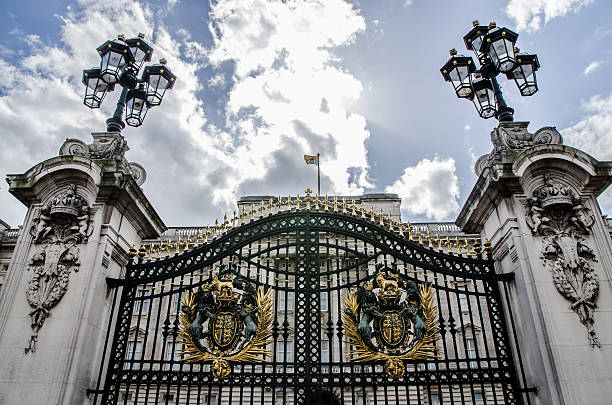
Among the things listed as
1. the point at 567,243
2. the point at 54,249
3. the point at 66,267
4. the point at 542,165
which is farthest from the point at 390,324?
the point at 54,249

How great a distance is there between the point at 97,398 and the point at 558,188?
7.99m

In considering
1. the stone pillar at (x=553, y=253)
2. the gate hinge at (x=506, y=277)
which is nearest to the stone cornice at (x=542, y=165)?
the stone pillar at (x=553, y=253)

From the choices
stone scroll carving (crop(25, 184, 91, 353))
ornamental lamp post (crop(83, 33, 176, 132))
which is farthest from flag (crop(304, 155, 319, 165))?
stone scroll carving (crop(25, 184, 91, 353))

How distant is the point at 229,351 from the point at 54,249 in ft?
10.8

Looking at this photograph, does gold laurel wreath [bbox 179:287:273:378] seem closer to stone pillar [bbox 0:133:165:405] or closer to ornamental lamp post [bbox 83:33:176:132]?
Answer: stone pillar [bbox 0:133:165:405]

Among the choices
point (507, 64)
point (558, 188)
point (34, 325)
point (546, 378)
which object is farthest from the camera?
point (507, 64)

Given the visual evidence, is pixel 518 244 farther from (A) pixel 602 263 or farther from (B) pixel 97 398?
(B) pixel 97 398

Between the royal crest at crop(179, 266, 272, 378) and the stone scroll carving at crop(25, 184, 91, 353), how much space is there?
196 centimetres

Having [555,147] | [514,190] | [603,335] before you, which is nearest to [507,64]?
[555,147]

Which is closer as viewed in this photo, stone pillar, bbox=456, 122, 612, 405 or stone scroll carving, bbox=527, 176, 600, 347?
stone pillar, bbox=456, 122, 612, 405

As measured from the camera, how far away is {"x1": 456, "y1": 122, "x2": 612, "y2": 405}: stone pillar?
600 centimetres

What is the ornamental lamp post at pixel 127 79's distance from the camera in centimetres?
819

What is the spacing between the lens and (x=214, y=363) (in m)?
6.81

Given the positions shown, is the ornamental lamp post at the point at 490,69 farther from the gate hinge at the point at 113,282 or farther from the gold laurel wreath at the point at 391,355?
the gate hinge at the point at 113,282
